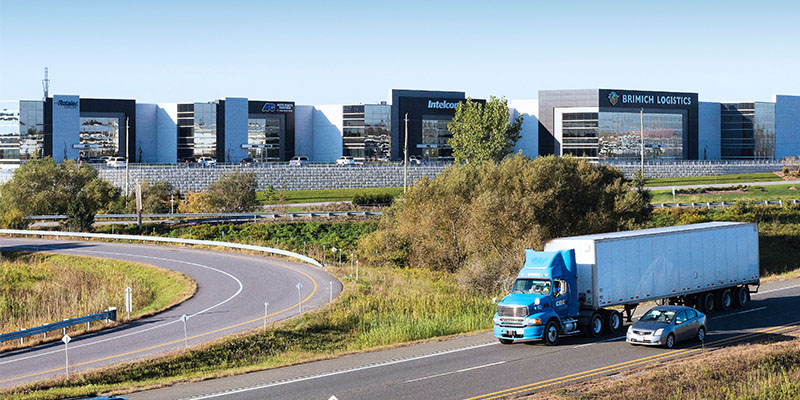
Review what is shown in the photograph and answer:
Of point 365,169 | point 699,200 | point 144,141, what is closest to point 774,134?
point 699,200

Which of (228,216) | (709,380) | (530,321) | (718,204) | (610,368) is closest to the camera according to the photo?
(709,380)

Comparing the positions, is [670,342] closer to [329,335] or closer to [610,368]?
[610,368]

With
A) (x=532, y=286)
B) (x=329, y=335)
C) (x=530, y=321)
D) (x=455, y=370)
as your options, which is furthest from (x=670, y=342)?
(x=329, y=335)

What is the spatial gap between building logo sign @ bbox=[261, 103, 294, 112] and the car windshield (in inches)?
4100

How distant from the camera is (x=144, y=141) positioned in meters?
122

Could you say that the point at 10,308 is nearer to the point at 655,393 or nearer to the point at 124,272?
the point at 124,272

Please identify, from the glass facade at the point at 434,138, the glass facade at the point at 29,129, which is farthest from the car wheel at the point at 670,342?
the glass facade at the point at 434,138

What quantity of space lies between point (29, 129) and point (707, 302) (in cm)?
9836

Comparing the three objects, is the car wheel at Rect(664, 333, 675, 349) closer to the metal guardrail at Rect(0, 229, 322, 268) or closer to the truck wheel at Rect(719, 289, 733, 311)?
the truck wheel at Rect(719, 289, 733, 311)

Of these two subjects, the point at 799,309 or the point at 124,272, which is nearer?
the point at 799,309

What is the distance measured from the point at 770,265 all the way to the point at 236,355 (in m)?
43.4

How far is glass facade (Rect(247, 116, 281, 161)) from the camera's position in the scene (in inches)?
4931

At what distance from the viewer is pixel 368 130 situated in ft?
427

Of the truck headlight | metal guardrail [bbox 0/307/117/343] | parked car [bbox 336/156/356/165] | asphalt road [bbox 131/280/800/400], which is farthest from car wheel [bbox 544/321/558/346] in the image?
parked car [bbox 336/156/356/165]
